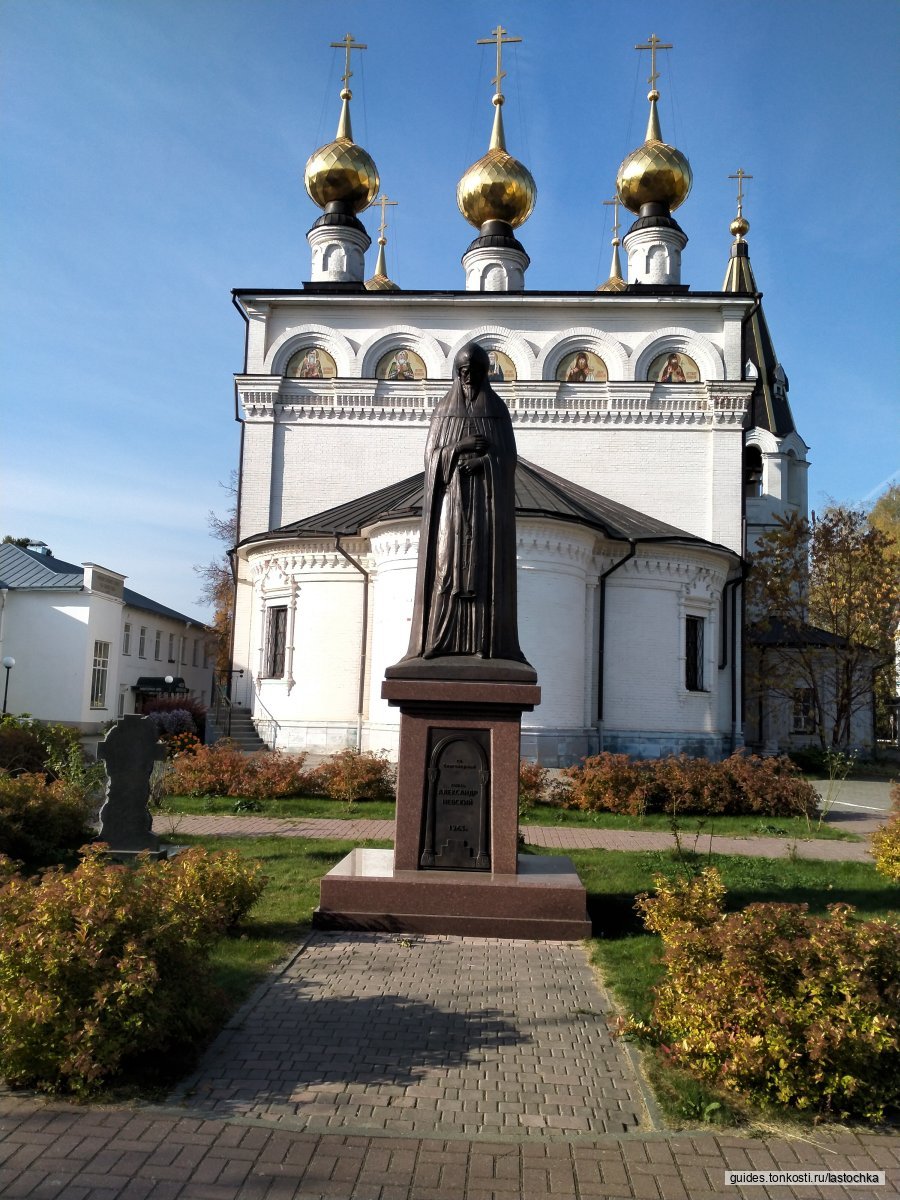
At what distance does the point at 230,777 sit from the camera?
1447 centimetres

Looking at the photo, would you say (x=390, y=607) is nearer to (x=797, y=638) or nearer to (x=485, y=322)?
(x=485, y=322)

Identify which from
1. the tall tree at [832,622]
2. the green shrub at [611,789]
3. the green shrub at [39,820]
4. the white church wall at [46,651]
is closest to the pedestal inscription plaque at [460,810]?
the green shrub at [39,820]

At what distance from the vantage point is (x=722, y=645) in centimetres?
2227

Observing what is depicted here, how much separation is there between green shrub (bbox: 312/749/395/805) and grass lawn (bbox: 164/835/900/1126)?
371 cm

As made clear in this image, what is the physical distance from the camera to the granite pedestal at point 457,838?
21.6 ft

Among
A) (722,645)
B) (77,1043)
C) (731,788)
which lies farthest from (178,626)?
(77,1043)

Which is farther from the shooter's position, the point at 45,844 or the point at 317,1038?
the point at 45,844

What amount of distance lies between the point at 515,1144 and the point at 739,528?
20.6 metres


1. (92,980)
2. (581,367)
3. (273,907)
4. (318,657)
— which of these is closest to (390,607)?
(318,657)

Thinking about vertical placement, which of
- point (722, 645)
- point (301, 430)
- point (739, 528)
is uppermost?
point (301, 430)

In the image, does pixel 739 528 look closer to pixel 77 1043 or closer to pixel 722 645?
pixel 722 645

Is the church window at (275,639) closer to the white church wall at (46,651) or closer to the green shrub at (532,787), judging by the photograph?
the green shrub at (532,787)

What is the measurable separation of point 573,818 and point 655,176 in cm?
1940

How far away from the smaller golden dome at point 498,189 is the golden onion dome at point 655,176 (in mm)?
2668
